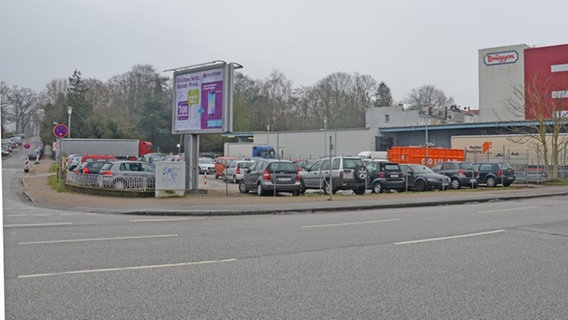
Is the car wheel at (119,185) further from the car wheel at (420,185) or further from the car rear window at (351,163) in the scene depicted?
the car wheel at (420,185)

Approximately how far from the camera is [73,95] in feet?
277

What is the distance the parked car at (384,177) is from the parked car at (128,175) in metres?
10.4

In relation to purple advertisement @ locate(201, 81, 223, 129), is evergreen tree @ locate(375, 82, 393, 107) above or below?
above

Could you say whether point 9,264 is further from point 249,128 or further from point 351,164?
point 249,128

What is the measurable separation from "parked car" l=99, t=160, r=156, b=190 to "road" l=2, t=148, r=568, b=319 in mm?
8500

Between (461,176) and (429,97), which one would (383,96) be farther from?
(461,176)

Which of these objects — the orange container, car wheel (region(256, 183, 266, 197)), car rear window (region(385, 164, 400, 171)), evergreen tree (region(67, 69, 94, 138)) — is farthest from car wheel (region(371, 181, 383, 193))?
evergreen tree (region(67, 69, 94, 138))

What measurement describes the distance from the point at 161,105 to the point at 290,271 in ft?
272

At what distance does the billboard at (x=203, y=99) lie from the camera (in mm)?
20531

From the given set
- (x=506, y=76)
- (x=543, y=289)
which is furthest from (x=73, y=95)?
(x=543, y=289)

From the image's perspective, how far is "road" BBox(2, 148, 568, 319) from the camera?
5121 mm

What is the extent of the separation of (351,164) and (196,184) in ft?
22.7

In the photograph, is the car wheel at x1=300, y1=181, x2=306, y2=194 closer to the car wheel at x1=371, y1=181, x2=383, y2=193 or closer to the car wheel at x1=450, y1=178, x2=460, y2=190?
the car wheel at x1=371, y1=181, x2=383, y2=193

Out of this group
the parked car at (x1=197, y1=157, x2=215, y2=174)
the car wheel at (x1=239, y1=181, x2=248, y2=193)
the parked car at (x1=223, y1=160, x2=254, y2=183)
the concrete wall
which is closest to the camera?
the car wheel at (x1=239, y1=181, x2=248, y2=193)
